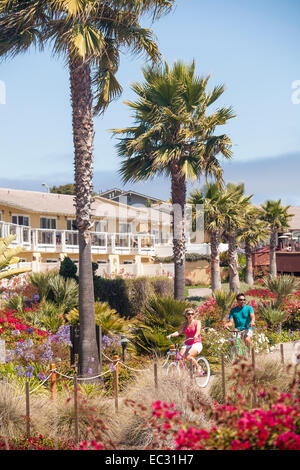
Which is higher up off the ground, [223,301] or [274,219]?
[274,219]

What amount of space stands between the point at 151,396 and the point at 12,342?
7393 millimetres

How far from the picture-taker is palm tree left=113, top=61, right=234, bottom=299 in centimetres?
2117

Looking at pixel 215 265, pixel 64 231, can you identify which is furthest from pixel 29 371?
pixel 64 231

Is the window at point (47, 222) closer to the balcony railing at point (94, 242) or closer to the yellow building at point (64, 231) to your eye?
the yellow building at point (64, 231)

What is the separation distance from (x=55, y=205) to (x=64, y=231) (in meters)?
5.74

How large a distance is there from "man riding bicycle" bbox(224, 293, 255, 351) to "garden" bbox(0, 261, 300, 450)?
2.77ft

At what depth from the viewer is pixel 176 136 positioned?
21.8 meters

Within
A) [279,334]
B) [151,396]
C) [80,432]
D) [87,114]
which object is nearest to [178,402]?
[151,396]

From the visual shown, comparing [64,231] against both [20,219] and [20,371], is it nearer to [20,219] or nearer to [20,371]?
[20,219]

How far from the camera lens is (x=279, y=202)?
45.7 meters

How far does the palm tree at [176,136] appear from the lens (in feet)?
69.5

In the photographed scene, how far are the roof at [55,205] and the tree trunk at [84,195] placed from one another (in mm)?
24579

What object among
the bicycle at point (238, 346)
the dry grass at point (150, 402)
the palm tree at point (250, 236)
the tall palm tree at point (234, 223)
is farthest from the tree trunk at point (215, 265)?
the dry grass at point (150, 402)
